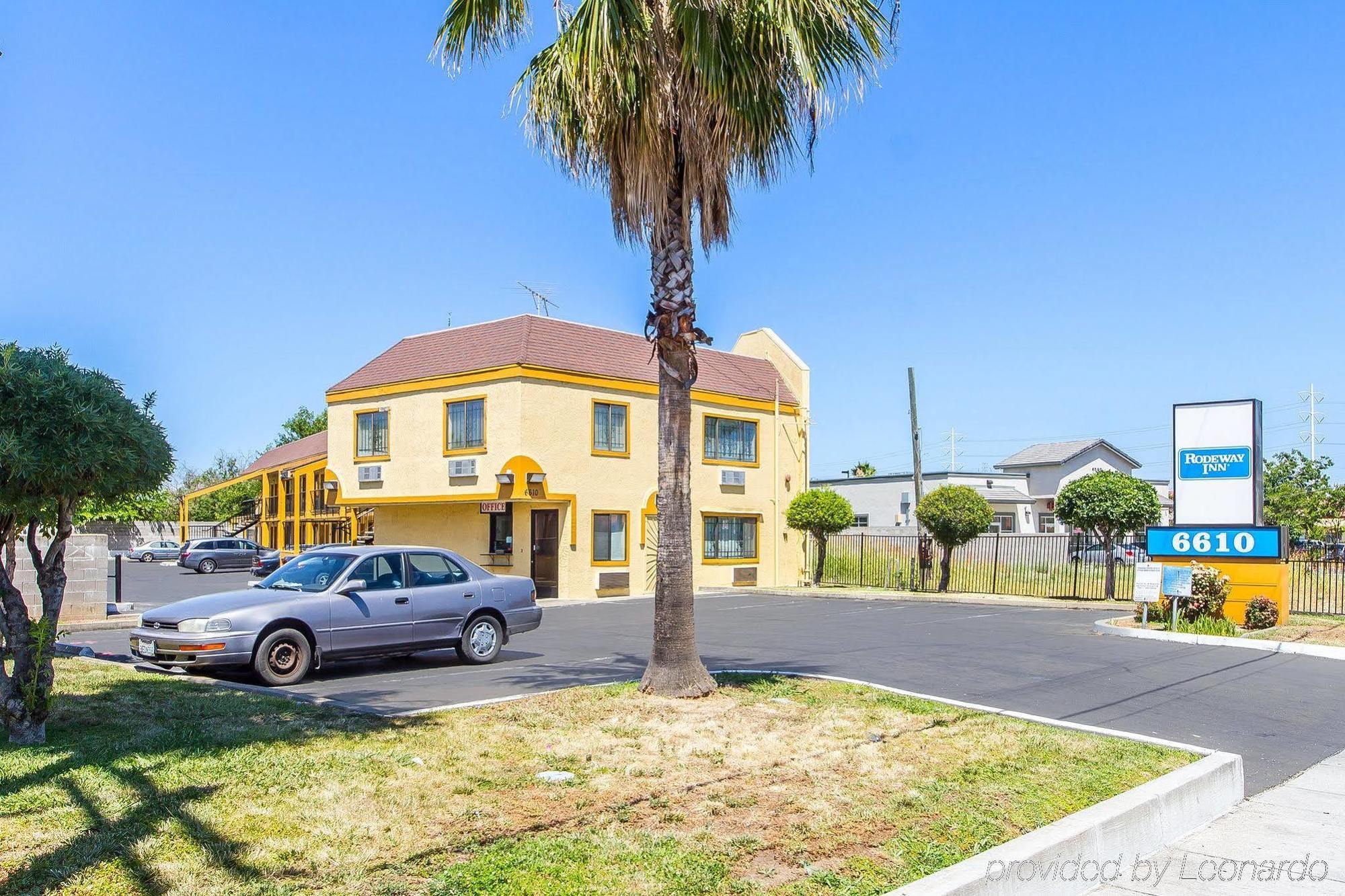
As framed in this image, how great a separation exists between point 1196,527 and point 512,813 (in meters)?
16.4

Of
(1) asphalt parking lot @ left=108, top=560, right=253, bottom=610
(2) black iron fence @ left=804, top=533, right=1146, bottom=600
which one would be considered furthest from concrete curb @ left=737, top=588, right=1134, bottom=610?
(1) asphalt parking lot @ left=108, top=560, right=253, bottom=610

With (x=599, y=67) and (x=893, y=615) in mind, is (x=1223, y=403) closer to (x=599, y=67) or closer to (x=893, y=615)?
(x=893, y=615)

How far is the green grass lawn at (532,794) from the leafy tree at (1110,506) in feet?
58.5

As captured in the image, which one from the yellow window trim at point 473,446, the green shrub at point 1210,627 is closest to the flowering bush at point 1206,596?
the green shrub at point 1210,627

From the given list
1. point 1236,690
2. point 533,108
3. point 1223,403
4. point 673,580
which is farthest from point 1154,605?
point 533,108

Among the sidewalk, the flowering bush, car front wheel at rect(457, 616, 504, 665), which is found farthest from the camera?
the flowering bush

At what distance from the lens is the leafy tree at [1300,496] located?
40188mm

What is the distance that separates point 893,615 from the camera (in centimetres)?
2184

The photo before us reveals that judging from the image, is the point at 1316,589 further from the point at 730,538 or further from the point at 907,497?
the point at 907,497

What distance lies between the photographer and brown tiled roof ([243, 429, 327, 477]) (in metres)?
45.7

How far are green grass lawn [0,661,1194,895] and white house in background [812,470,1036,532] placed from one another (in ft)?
147

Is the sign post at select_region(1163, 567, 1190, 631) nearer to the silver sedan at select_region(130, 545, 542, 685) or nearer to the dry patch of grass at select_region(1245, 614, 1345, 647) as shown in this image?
the dry patch of grass at select_region(1245, 614, 1345, 647)

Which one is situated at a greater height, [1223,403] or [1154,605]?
[1223,403]

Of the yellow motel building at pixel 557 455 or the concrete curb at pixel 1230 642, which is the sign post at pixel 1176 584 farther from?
the yellow motel building at pixel 557 455
